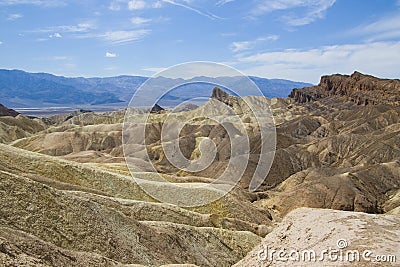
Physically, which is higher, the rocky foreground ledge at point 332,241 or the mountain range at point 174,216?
the rocky foreground ledge at point 332,241

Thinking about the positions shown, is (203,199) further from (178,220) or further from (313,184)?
(313,184)

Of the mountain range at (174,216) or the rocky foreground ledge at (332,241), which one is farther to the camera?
the mountain range at (174,216)

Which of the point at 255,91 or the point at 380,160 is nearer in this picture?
the point at 255,91

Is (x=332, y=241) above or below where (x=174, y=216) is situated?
above

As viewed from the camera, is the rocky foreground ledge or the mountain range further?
the mountain range

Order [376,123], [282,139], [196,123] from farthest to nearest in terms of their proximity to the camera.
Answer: [196,123]
[376,123]
[282,139]

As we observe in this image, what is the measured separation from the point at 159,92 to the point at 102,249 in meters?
10.7

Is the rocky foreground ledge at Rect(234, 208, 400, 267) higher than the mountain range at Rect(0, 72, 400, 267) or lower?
higher

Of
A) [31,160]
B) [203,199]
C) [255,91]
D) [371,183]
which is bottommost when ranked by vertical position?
[371,183]

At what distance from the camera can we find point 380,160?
121 m

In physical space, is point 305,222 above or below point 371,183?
above

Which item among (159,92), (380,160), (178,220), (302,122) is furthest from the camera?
(302,122)

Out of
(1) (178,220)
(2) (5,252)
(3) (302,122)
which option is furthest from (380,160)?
(2) (5,252)

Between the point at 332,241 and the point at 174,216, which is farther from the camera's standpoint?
the point at 174,216
